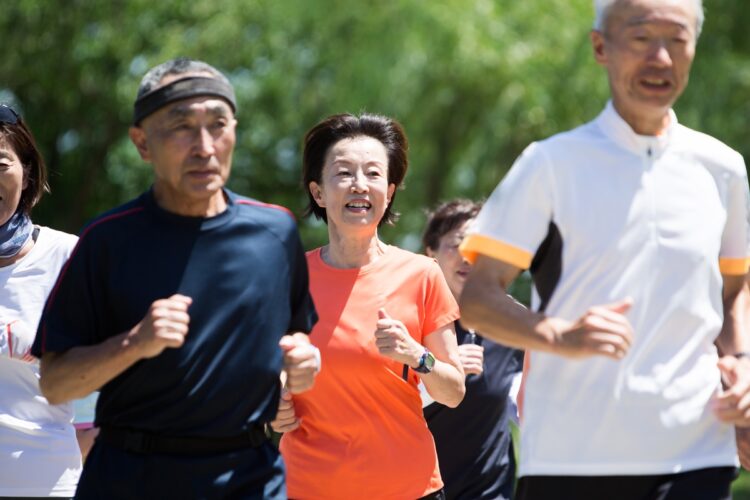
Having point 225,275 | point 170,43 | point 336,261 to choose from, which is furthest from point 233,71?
point 225,275

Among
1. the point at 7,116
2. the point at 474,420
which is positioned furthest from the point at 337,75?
the point at 7,116

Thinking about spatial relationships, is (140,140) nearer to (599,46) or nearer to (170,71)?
(170,71)

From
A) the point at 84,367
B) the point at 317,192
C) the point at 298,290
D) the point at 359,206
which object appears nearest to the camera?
the point at 84,367

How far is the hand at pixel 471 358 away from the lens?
605 centimetres

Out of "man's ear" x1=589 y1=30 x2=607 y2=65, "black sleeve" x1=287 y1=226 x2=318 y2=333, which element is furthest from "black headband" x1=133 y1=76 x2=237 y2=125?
"man's ear" x1=589 y1=30 x2=607 y2=65

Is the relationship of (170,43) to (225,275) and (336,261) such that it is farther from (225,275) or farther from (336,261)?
(225,275)

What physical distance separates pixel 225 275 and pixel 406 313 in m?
1.52

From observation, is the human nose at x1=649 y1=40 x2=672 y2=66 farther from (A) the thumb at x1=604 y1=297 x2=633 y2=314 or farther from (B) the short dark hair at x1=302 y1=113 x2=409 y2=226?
(B) the short dark hair at x1=302 y1=113 x2=409 y2=226

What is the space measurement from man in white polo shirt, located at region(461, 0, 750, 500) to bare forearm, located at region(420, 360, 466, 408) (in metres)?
1.29

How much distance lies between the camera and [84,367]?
3.79 m

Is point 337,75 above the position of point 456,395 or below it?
below

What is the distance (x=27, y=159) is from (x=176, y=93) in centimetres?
180

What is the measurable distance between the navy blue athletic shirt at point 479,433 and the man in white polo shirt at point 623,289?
2.61 metres

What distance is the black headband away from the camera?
3926 millimetres
